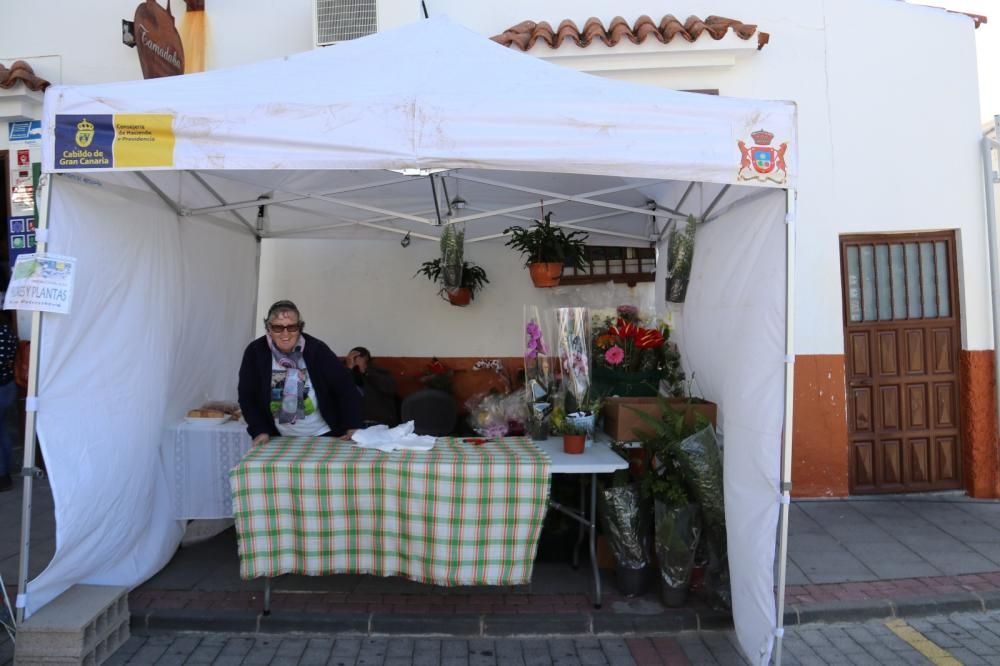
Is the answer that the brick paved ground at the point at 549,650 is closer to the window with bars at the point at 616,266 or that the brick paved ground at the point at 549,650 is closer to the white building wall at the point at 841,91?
the white building wall at the point at 841,91

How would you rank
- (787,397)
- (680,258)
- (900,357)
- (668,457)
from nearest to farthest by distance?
(787,397) < (668,457) < (680,258) < (900,357)

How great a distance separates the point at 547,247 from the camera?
5824 mm

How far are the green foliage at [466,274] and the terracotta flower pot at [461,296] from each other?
0.04 metres

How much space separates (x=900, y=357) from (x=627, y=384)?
3055 millimetres

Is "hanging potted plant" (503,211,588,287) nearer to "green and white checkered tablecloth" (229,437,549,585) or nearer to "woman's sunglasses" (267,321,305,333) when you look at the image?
"woman's sunglasses" (267,321,305,333)

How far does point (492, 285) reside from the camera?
271 inches

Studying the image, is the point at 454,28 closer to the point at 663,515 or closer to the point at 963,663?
the point at 663,515

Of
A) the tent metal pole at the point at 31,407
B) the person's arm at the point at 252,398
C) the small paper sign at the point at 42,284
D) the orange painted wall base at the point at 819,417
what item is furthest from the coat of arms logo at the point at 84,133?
the orange painted wall base at the point at 819,417

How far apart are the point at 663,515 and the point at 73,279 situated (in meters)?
3.39

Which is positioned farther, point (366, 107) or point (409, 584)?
point (409, 584)

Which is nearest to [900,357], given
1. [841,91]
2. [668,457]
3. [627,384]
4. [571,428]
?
[841,91]

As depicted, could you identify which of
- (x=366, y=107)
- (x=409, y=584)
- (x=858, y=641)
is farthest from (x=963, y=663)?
(x=366, y=107)

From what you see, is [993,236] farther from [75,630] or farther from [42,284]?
[75,630]

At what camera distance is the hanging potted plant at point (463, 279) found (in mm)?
6535
